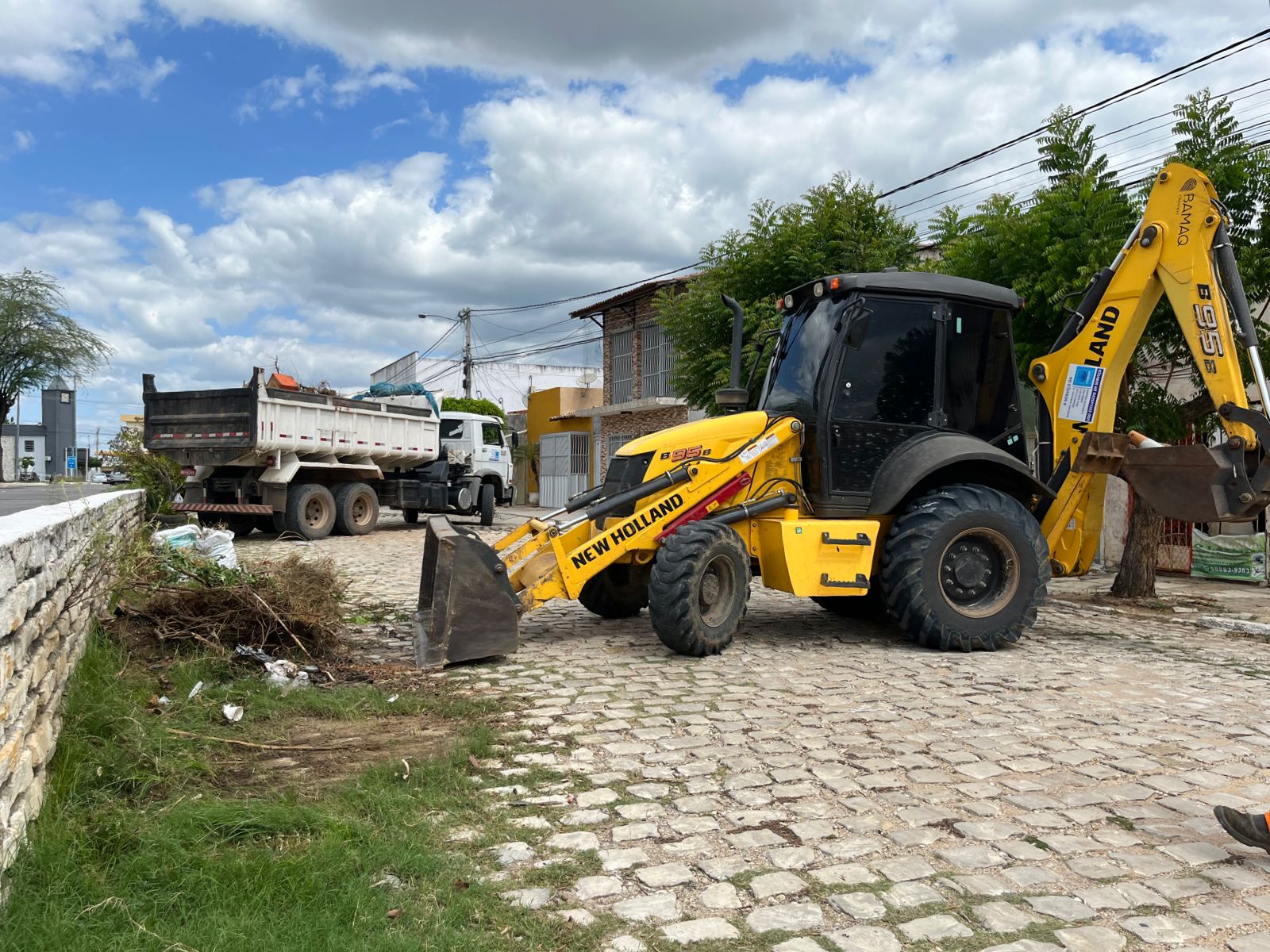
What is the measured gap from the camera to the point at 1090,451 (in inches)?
297

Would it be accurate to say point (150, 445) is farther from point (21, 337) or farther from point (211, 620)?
point (21, 337)

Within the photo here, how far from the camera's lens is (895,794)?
4109mm

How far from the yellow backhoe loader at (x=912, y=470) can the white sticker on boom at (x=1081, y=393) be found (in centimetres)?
1

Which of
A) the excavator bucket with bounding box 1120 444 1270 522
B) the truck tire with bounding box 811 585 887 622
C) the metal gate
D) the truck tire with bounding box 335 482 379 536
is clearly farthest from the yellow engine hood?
the metal gate

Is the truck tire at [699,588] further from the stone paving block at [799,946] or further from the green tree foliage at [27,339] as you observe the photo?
the green tree foliage at [27,339]

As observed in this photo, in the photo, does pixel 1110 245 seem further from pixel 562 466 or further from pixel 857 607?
pixel 562 466

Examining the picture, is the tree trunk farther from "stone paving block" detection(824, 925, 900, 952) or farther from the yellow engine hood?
"stone paving block" detection(824, 925, 900, 952)

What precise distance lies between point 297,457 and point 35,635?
551 inches

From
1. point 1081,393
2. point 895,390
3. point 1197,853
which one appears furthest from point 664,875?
point 1081,393

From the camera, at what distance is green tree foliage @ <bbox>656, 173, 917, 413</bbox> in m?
12.5

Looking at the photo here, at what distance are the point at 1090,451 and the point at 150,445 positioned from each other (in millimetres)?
14504

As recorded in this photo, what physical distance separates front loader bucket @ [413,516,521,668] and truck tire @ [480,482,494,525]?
14952 mm

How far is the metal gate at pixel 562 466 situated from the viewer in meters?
30.9

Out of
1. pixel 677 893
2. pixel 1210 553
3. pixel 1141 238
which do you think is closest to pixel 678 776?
pixel 677 893
